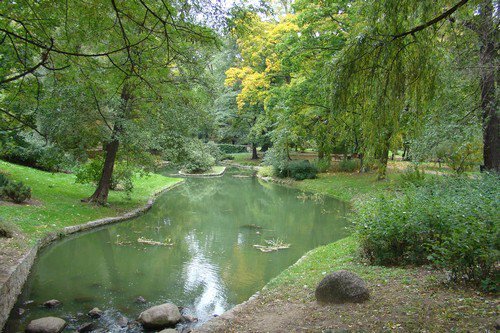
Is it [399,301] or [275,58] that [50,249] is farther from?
[275,58]

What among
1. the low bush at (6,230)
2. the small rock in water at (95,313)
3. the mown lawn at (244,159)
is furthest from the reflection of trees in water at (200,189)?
the small rock in water at (95,313)

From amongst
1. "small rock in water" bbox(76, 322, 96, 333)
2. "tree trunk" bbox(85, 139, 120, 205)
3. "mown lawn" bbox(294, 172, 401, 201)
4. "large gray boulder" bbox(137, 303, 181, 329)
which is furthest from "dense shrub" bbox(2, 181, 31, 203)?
"mown lawn" bbox(294, 172, 401, 201)

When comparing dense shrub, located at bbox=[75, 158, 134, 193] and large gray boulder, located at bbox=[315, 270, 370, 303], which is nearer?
large gray boulder, located at bbox=[315, 270, 370, 303]

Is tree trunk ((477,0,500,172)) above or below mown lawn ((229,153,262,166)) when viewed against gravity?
above

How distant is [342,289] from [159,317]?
9.41 ft

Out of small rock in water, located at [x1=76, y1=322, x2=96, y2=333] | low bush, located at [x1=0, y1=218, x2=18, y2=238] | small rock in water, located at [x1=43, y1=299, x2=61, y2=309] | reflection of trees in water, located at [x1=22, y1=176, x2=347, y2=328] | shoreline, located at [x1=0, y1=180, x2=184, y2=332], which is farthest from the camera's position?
low bush, located at [x1=0, y1=218, x2=18, y2=238]

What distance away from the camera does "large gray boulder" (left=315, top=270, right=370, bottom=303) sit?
4984mm

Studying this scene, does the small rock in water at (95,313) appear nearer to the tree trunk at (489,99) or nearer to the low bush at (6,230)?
the low bush at (6,230)

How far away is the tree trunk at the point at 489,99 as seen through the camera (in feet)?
26.5

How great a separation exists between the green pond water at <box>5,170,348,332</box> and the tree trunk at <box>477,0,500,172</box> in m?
4.96

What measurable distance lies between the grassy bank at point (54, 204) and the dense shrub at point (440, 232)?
25.1 feet

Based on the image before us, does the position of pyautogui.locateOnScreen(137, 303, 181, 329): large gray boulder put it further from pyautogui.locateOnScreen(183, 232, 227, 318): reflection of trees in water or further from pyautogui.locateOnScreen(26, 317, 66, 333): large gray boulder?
pyautogui.locateOnScreen(26, 317, 66, 333): large gray boulder

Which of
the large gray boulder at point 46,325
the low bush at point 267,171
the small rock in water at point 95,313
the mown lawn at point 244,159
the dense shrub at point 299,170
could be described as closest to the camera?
the large gray boulder at point 46,325

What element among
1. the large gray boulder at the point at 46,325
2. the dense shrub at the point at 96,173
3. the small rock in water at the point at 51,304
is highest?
the dense shrub at the point at 96,173
